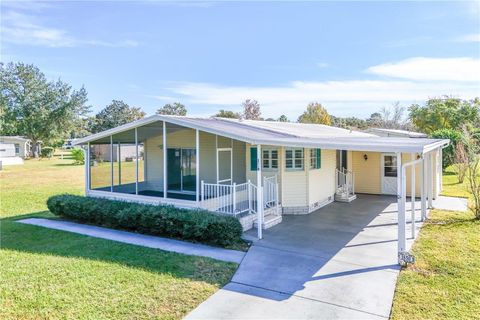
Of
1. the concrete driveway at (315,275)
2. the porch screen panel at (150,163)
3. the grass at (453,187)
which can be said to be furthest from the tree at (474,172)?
the porch screen panel at (150,163)

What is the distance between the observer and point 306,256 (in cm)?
785

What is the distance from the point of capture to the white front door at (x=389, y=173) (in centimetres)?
1623

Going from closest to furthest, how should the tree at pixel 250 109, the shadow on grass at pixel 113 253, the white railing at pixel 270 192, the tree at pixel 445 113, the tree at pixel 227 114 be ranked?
the shadow on grass at pixel 113 253
the white railing at pixel 270 192
the tree at pixel 445 113
the tree at pixel 250 109
the tree at pixel 227 114

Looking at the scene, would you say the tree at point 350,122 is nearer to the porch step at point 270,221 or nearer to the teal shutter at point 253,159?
the teal shutter at point 253,159

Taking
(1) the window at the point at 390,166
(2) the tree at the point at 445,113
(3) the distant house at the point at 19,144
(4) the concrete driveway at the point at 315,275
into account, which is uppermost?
(2) the tree at the point at 445,113

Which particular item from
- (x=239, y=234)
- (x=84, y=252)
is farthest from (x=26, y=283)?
(x=239, y=234)

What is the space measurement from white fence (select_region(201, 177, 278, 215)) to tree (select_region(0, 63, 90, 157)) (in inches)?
1825

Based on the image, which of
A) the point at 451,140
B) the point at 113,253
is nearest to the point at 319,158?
the point at 113,253

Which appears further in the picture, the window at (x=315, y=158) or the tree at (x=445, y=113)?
the tree at (x=445, y=113)

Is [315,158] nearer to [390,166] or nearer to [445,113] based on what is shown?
[390,166]

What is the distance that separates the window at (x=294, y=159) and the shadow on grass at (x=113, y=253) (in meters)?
5.64

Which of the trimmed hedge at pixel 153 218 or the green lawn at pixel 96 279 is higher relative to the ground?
the trimmed hedge at pixel 153 218

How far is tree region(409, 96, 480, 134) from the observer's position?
34094 millimetres

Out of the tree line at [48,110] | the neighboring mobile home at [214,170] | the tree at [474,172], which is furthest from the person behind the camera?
the tree line at [48,110]
